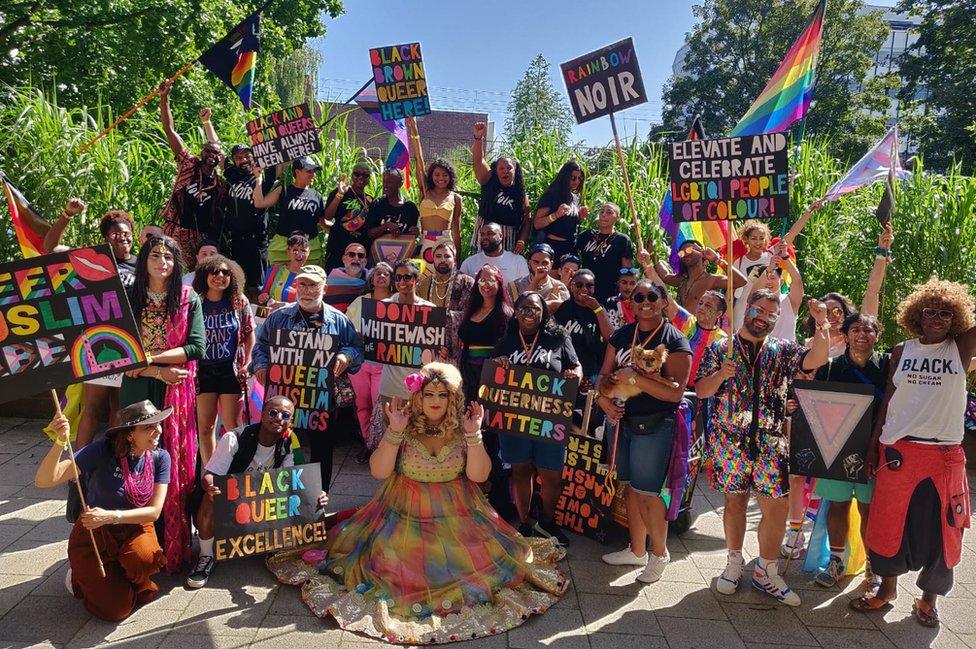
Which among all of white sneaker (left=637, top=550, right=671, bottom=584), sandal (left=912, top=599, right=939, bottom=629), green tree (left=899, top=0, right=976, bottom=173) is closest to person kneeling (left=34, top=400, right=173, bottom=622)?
white sneaker (left=637, top=550, right=671, bottom=584)

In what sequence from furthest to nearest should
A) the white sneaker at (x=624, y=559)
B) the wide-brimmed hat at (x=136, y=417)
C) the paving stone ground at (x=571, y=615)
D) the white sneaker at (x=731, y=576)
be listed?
the white sneaker at (x=624, y=559) → the white sneaker at (x=731, y=576) → the wide-brimmed hat at (x=136, y=417) → the paving stone ground at (x=571, y=615)

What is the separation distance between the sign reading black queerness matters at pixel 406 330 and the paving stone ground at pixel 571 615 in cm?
173

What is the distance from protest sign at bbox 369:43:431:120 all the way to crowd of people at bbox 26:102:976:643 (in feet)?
9.65

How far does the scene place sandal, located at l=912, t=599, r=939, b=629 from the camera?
176 inches

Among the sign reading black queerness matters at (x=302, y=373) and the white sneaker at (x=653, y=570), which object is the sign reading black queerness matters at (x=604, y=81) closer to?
the sign reading black queerness matters at (x=302, y=373)

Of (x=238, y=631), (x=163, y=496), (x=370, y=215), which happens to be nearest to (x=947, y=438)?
(x=238, y=631)

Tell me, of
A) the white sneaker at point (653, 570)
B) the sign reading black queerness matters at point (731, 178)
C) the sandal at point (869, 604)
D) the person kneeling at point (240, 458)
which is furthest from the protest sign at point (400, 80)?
the sandal at point (869, 604)

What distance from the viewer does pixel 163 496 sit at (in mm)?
4383

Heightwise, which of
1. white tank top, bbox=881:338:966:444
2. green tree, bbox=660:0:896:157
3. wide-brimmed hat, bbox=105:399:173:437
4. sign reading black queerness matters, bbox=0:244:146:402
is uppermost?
green tree, bbox=660:0:896:157

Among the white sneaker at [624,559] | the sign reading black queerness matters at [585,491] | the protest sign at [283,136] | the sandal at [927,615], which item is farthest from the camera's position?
the protest sign at [283,136]

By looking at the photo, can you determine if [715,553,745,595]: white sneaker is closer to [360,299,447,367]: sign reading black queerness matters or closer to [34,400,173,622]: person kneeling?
[360,299,447,367]: sign reading black queerness matters

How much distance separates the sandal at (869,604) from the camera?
461cm

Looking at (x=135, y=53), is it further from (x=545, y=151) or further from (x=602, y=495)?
(x=602, y=495)

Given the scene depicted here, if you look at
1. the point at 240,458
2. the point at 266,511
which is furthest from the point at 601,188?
the point at 266,511
